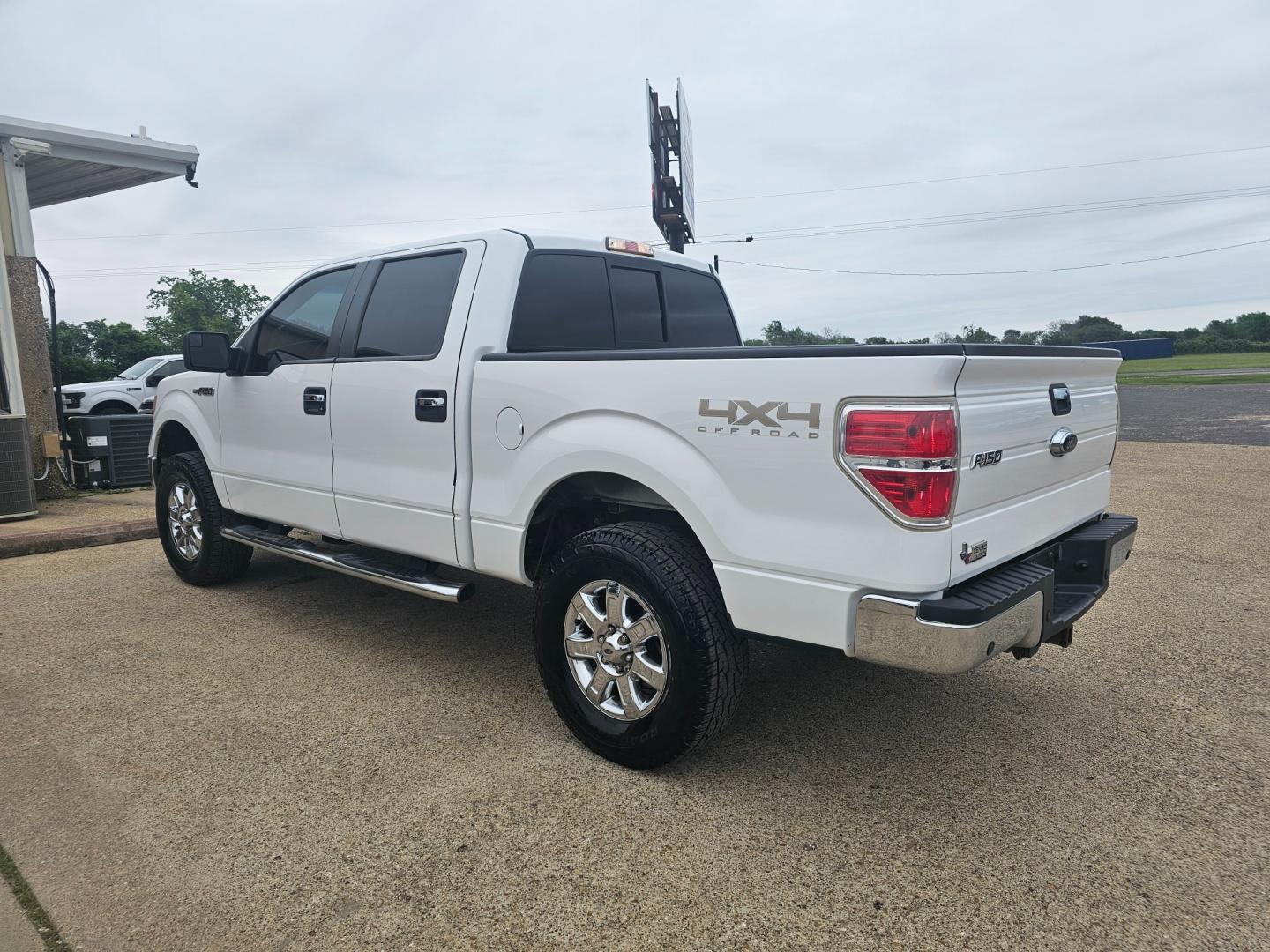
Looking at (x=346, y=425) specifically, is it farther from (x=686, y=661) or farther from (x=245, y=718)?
(x=686, y=661)

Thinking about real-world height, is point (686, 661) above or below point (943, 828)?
above

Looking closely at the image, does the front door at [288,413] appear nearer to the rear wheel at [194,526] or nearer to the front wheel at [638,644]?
the rear wheel at [194,526]

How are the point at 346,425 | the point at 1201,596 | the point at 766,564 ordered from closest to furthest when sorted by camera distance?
the point at 766,564
the point at 346,425
the point at 1201,596

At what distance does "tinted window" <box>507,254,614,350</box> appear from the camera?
354 cm

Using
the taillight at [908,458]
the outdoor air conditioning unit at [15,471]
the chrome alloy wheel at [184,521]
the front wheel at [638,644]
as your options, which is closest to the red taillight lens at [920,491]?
the taillight at [908,458]

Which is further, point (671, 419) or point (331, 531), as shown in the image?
point (331, 531)

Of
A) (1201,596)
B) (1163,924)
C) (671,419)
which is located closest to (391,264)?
(671,419)

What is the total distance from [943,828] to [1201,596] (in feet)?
11.2

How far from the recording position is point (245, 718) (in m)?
3.36

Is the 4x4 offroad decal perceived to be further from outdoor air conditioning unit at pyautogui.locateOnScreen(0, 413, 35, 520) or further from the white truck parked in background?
the white truck parked in background

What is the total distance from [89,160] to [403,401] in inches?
313

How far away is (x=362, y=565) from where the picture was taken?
393 centimetres

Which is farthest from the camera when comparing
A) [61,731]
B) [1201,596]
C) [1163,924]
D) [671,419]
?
[1201,596]

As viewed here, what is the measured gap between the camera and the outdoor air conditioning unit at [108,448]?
9.71m
